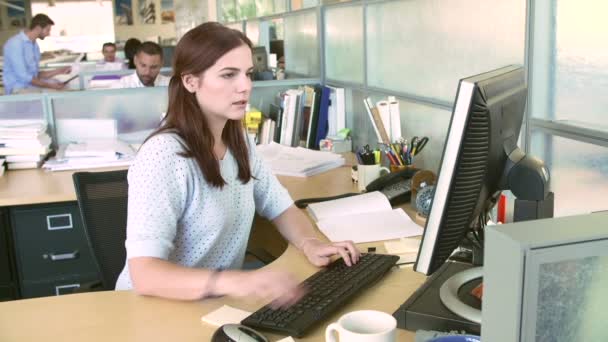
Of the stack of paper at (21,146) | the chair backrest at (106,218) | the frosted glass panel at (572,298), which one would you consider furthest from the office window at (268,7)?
the frosted glass panel at (572,298)

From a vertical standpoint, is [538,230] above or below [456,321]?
above

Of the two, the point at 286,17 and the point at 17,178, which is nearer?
the point at 17,178

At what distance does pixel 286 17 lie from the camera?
12.2ft

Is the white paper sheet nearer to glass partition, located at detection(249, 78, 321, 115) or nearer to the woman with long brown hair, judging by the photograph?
the woman with long brown hair

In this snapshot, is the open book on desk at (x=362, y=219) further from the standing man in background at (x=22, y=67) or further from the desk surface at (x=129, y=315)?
the standing man in background at (x=22, y=67)

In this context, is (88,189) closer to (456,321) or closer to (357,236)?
(357,236)

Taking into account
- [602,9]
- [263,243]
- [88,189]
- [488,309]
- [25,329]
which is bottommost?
[263,243]

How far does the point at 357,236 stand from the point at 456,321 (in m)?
0.61

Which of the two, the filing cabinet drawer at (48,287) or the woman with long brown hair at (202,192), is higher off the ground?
the woman with long brown hair at (202,192)

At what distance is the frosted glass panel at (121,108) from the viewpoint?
9.34 feet

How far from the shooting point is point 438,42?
2061 millimetres

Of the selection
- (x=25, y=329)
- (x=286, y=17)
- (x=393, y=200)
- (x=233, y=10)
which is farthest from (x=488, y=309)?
(x=233, y=10)

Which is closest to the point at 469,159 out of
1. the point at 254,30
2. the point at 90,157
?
the point at 90,157

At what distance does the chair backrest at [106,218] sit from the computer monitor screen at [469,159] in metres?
1.03
